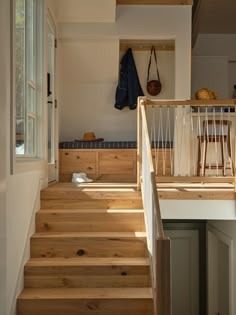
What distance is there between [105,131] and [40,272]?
346 cm

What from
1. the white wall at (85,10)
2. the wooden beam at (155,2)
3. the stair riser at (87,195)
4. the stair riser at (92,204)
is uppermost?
the wooden beam at (155,2)

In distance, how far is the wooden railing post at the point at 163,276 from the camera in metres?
2.71

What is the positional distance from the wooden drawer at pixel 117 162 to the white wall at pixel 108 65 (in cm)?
82

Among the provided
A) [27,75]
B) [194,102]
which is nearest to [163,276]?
[194,102]

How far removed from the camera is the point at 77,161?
19.7ft

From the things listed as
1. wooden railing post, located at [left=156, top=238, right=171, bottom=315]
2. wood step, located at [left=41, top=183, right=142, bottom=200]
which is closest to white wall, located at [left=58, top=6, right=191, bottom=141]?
wood step, located at [left=41, top=183, right=142, bottom=200]

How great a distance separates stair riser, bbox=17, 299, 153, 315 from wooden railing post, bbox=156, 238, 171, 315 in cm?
56

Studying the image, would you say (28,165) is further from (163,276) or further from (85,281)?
(163,276)

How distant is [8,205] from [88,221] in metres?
1.17

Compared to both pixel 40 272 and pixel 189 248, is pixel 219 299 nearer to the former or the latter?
pixel 189 248

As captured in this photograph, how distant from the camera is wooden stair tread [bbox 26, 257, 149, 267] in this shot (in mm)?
3611

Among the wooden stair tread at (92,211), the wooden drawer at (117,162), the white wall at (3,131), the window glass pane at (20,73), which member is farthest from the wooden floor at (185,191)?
the white wall at (3,131)

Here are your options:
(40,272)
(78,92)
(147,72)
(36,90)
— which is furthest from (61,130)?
(40,272)

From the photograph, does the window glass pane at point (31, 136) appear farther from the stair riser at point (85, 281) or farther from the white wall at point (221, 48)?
the white wall at point (221, 48)
